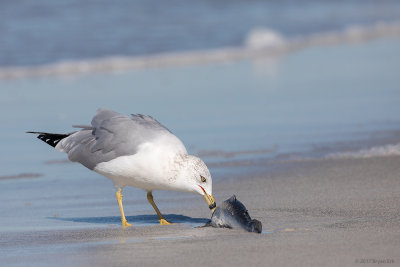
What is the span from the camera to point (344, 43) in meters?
15.5

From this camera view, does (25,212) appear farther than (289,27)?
No

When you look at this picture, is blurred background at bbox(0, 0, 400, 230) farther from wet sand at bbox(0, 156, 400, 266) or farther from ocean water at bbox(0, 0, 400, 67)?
wet sand at bbox(0, 156, 400, 266)

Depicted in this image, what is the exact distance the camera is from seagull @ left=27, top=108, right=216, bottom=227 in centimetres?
540

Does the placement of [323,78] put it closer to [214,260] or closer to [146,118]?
[146,118]

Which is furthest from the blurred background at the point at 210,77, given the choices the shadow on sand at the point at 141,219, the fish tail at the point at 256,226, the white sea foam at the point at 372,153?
the fish tail at the point at 256,226

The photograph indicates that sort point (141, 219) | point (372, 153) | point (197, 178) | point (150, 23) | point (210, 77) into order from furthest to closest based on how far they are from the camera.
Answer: point (150, 23)
point (210, 77)
point (372, 153)
point (141, 219)
point (197, 178)

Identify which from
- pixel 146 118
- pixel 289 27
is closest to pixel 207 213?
pixel 146 118

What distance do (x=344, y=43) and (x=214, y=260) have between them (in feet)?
38.1

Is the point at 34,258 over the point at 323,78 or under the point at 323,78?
under

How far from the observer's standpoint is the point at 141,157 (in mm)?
5465

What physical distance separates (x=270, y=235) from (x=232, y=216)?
32 centimetres

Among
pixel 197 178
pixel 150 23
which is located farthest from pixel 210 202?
pixel 150 23

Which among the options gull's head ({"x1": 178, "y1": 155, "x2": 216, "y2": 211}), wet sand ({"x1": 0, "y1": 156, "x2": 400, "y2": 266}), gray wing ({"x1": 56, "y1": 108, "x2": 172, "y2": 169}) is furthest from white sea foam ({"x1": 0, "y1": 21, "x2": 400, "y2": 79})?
gull's head ({"x1": 178, "y1": 155, "x2": 216, "y2": 211})

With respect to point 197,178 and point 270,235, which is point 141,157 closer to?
point 197,178
